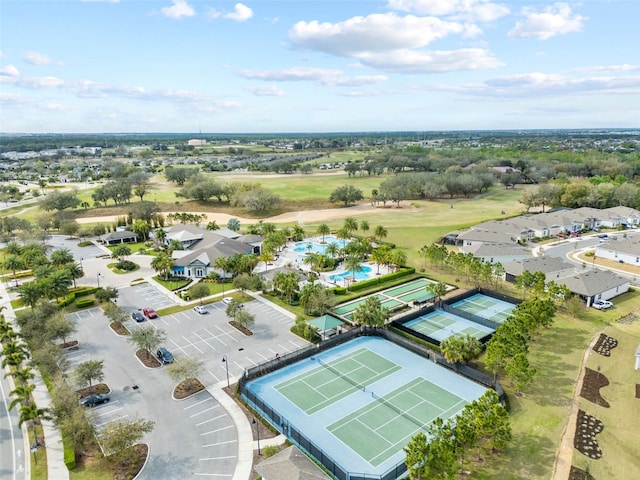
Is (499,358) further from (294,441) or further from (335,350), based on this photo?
(294,441)

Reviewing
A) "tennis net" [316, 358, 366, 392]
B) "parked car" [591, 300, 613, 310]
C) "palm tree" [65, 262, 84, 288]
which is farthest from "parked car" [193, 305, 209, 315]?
"parked car" [591, 300, 613, 310]

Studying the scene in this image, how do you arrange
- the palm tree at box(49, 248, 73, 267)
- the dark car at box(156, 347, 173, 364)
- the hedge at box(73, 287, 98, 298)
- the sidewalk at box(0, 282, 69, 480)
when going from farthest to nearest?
the palm tree at box(49, 248, 73, 267), the hedge at box(73, 287, 98, 298), the dark car at box(156, 347, 173, 364), the sidewalk at box(0, 282, 69, 480)

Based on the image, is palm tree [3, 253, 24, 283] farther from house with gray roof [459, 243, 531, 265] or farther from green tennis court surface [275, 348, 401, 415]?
house with gray roof [459, 243, 531, 265]

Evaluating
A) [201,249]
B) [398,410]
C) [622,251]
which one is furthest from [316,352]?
[622,251]

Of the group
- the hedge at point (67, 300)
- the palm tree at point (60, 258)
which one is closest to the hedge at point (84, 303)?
the hedge at point (67, 300)

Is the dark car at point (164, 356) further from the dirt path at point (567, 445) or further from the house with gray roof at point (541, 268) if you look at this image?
the house with gray roof at point (541, 268)

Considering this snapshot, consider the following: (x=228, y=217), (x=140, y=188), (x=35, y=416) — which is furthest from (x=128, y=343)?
(x=140, y=188)
